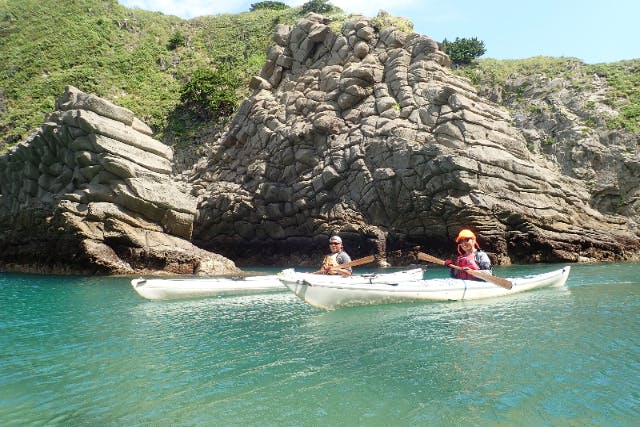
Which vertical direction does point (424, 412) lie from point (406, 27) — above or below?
below

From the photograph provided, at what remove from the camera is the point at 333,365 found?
8.03 metres

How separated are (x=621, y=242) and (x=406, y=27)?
873 inches

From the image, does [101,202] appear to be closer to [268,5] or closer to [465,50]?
[465,50]

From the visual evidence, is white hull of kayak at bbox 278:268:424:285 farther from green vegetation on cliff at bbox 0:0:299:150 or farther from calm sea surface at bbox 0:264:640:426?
green vegetation on cliff at bbox 0:0:299:150

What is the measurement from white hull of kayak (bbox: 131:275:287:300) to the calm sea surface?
2.33 m

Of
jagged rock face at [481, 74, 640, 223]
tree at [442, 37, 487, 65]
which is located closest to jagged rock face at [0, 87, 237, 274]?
jagged rock face at [481, 74, 640, 223]

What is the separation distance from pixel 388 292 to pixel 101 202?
2001 cm

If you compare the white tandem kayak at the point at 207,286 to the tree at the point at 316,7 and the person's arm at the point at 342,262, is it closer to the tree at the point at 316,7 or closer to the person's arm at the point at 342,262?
the person's arm at the point at 342,262

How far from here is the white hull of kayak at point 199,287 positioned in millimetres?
16688

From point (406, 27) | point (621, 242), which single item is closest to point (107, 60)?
point (406, 27)

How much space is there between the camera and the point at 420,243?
105ft

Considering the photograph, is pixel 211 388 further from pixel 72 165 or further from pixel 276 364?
pixel 72 165

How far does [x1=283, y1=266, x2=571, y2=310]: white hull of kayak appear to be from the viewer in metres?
12.7

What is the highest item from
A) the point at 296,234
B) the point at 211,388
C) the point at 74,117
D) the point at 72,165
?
the point at 74,117
